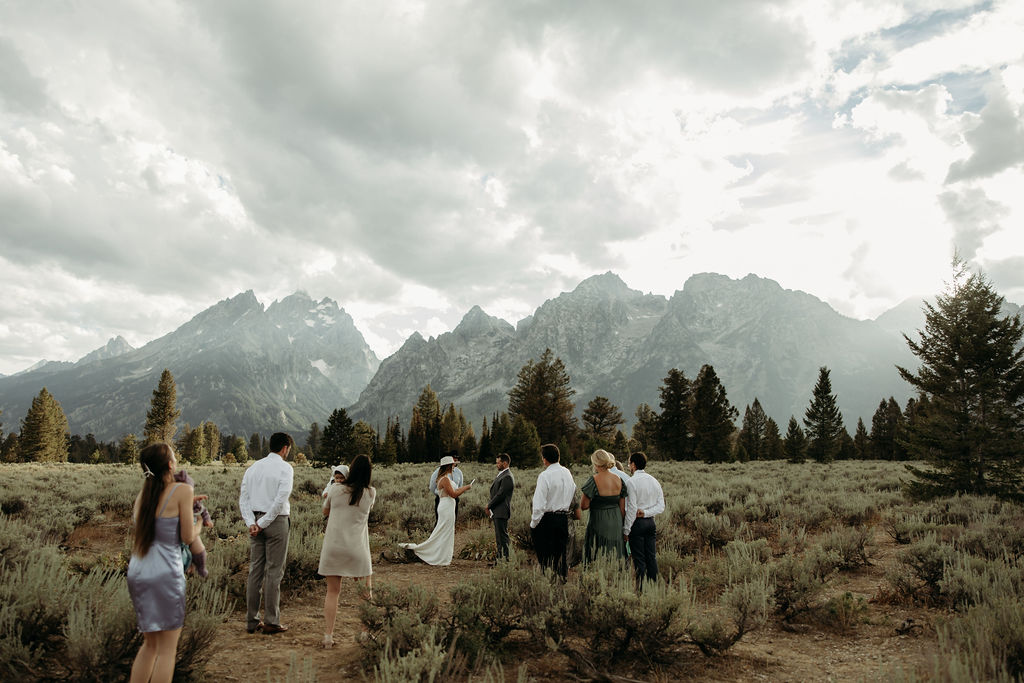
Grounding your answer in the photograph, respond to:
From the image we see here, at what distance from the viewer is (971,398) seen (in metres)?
16.0

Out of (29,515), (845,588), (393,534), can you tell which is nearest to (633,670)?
(845,588)

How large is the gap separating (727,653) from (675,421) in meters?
47.5

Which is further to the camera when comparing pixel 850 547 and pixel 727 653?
pixel 850 547

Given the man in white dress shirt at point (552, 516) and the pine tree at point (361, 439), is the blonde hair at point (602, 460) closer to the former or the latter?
the man in white dress shirt at point (552, 516)

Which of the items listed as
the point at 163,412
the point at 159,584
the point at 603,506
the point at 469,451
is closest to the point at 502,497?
the point at 603,506

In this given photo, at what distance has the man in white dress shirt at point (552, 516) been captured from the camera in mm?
7641

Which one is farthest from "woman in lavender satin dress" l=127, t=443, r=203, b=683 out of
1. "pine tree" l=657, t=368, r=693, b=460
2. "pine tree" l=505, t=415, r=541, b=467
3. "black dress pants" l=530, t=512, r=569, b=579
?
"pine tree" l=657, t=368, r=693, b=460

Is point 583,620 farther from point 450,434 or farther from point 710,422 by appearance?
point 450,434

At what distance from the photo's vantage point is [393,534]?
1214 centimetres

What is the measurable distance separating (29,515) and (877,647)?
713 inches

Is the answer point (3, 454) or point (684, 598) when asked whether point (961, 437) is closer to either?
point (684, 598)

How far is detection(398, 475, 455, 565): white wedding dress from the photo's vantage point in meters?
10.6

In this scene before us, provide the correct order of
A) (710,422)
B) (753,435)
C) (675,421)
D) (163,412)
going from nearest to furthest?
(710,422) → (675,421) → (163,412) → (753,435)

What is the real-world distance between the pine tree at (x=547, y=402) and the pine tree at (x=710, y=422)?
40.5 feet
